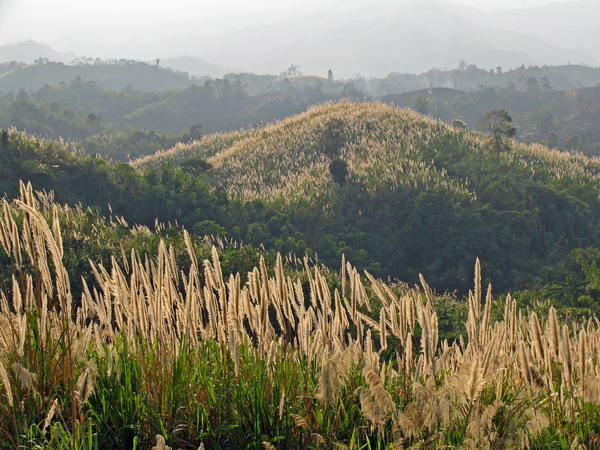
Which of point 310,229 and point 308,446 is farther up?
point 308,446

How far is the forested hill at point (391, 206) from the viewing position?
13422 mm

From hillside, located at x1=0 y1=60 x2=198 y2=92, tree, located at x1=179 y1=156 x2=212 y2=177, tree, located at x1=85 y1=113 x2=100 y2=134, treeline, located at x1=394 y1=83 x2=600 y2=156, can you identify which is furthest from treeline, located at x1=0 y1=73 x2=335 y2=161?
tree, located at x1=179 y1=156 x2=212 y2=177

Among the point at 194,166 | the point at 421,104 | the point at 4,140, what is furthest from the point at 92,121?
the point at 4,140

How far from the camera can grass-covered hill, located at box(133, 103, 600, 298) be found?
1396 cm

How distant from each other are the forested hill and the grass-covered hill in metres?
0.05

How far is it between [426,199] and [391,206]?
1.37 metres

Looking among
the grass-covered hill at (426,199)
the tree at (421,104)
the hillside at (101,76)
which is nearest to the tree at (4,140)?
the grass-covered hill at (426,199)

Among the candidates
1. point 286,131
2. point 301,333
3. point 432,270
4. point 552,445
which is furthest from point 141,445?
point 286,131

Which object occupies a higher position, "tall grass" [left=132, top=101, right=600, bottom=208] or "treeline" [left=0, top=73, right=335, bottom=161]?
"treeline" [left=0, top=73, right=335, bottom=161]

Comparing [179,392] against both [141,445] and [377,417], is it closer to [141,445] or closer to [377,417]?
[141,445]

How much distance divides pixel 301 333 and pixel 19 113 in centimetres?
6406

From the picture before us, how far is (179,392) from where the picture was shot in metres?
2.31

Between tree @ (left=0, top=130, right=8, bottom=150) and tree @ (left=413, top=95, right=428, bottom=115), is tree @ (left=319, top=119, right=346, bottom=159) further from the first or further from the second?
tree @ (left=413, top=95, right=428, bottom=115)

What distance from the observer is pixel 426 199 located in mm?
15711
